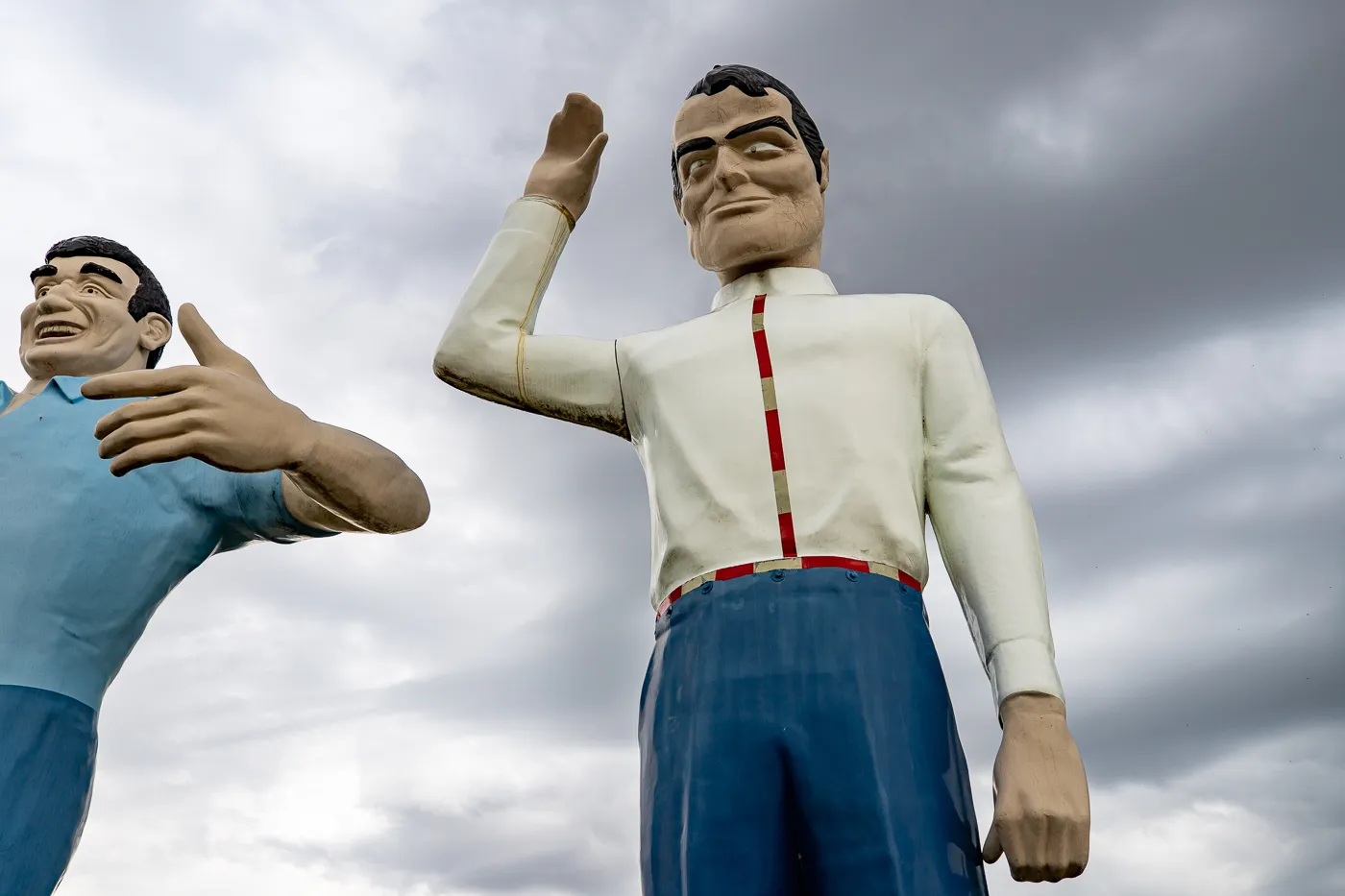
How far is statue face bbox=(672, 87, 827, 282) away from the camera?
3.45 meters

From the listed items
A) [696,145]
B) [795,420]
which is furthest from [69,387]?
[795,420]

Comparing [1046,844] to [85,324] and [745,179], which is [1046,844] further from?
[85,324]

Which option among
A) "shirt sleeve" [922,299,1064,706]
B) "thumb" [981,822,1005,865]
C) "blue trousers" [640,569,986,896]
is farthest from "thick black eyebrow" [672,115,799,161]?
"thumb" [981,822,1005,865]

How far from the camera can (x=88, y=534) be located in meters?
3.85

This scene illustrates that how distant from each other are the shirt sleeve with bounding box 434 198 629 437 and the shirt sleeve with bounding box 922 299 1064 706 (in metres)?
0.75

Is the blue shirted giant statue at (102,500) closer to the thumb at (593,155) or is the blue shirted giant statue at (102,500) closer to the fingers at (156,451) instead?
the fingers at (156,451)

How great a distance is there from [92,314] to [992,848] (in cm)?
315

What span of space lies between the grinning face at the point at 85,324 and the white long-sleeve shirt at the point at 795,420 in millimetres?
1525

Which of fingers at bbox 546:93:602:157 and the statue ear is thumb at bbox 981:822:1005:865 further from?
the statue ear

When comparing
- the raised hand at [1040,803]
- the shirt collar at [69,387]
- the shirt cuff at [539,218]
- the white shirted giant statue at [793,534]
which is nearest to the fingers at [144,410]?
the white shirted giant statue at [793,534]

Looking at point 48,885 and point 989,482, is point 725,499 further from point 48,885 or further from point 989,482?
point 48,885

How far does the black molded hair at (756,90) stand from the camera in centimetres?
358

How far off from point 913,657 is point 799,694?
255mm

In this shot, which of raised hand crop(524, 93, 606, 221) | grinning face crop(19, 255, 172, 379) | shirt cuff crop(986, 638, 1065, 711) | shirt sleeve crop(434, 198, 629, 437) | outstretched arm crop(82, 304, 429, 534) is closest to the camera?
shirt cuff crop(986, 638, 1065, 711)
